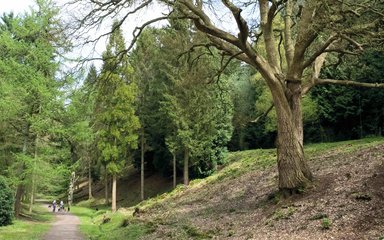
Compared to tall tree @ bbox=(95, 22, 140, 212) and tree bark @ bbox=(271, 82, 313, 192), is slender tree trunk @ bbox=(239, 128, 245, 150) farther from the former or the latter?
tree bark @ bbox=(271, 82, 313, 192)

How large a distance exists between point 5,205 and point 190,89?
676 inches

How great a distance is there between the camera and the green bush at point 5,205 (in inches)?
883

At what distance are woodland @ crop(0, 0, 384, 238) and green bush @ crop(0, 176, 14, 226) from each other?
2.8 inches

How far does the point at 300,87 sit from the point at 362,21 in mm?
2892

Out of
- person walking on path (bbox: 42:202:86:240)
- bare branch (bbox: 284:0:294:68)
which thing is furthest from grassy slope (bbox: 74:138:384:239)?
bare branch (bbox: 284:0:294:68)

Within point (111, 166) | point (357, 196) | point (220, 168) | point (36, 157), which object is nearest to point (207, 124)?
point (220, 168)

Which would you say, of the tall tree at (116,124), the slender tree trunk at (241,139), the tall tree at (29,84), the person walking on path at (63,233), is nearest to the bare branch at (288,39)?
the person walking on path at (63,233)

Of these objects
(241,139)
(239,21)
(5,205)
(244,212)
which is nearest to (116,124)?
(5,205)

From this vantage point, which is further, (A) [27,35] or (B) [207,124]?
(B) [207,124]

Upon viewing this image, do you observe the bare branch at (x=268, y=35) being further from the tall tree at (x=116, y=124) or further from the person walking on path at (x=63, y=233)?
the tall tree at (x=116, y=124)

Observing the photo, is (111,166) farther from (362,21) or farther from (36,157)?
(362,21)

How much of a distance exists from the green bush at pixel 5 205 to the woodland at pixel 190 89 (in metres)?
0.07

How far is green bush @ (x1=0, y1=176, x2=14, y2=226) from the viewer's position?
22.4 m

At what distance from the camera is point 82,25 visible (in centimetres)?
1374
